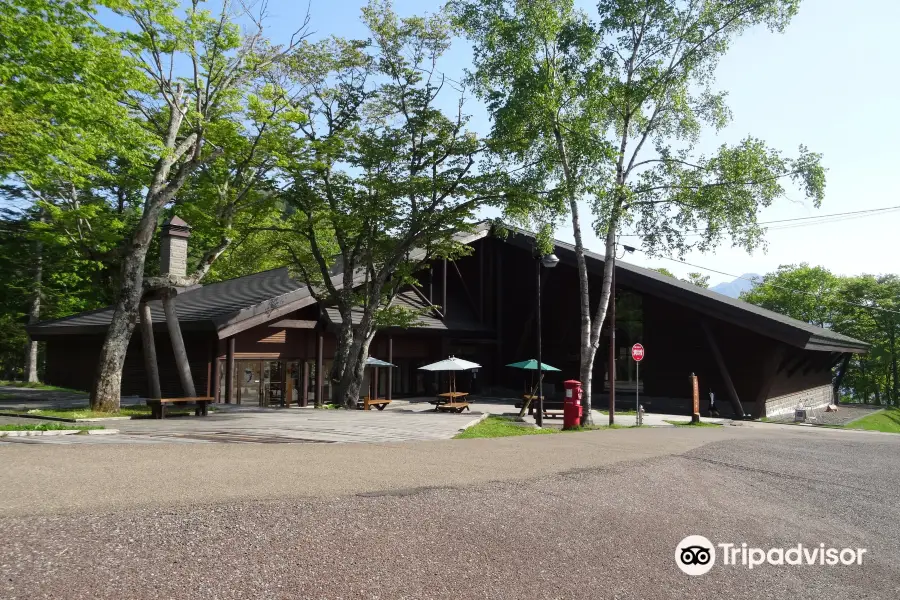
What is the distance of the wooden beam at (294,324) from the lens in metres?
23.5

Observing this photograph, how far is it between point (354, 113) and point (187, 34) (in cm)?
613

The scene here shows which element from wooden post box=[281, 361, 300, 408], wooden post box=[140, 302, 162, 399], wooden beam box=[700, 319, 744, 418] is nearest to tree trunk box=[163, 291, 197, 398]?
wooden post box=[140, 302, 162, 399]

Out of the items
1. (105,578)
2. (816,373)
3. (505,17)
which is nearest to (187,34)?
(505,17)

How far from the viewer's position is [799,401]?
3173 cm

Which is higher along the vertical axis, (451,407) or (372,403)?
(372,403)

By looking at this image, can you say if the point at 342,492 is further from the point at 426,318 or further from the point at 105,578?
the point at 426,318

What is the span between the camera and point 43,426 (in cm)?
1191

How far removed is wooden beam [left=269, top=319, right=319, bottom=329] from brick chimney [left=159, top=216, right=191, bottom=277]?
13.5ft

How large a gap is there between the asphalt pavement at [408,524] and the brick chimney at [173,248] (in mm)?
10925

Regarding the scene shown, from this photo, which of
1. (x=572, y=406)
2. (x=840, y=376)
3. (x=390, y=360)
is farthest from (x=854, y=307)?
(x=572, y=406)

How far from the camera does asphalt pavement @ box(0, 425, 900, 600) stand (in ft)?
16.0

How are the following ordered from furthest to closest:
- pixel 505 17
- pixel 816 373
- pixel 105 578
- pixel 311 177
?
pixel 816 373 < pixel 311 177 < pixel 505 17 < pixel 105 578

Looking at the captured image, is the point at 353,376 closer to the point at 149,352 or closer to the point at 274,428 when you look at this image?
the point at 149,352

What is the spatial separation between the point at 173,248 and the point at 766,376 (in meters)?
22.3
